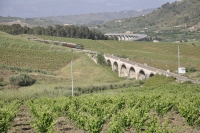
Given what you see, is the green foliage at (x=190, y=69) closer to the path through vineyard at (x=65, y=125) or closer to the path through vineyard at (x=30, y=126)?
the path through vineyard at (x=65, y=125)

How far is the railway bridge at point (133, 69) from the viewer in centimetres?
6771

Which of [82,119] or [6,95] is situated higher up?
[82,119]

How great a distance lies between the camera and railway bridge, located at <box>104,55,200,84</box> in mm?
67706

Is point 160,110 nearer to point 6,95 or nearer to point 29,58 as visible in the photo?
point 6,95

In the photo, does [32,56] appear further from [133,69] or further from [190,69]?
[190,69]

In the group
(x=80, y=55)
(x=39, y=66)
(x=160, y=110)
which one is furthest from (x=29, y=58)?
(x=160, y=110)

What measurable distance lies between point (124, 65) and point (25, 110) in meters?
58.7

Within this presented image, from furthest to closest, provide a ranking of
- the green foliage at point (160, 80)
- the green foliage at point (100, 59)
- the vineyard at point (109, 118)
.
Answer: the green foliage at point (100, 59) → the green foliage at point (160, 80) → the vineyard at point (109, 118)

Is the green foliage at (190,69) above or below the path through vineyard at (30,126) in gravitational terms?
below

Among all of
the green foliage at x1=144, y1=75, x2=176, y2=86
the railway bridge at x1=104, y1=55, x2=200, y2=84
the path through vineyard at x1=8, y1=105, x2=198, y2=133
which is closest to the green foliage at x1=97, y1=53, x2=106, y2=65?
the railway bridge at x1=104, y1=55, x2=200, y2=84

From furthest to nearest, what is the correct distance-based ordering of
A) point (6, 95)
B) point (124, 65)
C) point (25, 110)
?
point (124, 65)
point (6, 95)
point (25, 110)

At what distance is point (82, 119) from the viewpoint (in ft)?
59.2

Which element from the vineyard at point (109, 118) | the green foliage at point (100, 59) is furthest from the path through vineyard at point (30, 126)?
the green foliage at point (100, 59)

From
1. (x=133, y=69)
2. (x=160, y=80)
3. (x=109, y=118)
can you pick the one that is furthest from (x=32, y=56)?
(x=109, y=118)
